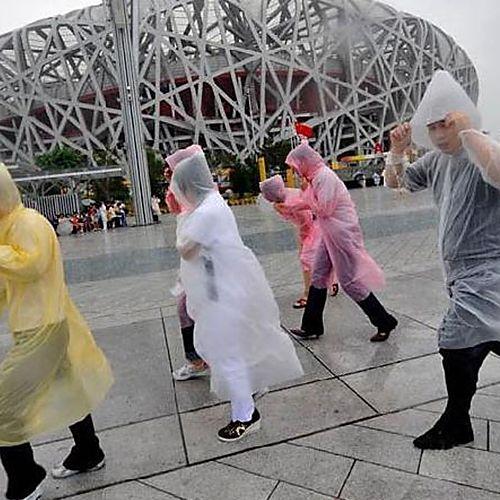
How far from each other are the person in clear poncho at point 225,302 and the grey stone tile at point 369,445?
40 cm

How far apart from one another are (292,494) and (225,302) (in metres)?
1.01

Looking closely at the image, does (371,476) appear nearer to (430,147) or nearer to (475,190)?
(475,190)

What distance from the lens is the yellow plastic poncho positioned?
2.33 m

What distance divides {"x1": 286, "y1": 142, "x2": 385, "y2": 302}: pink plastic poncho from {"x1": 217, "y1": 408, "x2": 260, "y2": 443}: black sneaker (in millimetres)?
1703

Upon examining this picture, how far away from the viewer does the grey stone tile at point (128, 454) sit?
103 inches

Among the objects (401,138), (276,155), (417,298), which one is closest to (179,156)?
(401,138)

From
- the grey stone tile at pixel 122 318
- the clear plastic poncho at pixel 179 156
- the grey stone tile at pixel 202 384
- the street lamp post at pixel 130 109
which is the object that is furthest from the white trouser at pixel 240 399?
the street lamp post at pixel 130 109

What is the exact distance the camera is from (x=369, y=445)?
268 centimetres

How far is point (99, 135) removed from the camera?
54750mm

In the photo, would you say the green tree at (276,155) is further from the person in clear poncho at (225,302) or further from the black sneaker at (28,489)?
the black sneaker at (28,489)

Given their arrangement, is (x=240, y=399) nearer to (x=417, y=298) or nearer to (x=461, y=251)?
(x=461, y=251)

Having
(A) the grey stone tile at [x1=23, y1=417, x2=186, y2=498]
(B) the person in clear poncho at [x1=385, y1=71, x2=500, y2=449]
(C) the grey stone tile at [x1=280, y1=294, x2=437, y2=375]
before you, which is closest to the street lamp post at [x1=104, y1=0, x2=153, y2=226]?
(C) the grey stone tile at [x1=280, y1=294, x2=437, y2=375]

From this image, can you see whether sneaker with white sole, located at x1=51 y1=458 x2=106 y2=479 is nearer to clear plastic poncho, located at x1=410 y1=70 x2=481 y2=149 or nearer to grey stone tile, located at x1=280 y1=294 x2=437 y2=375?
grey stone tile, located at x1=280 y1=294 x2=437 y2=375

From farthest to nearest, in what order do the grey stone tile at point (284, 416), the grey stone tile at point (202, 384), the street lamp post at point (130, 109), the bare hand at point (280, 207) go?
the street lamp post at point (130, 109) < the bare hand at point (280, 207) < the grey stone tile at point (202, 384) < the grey stone tile at point (284, 416)
